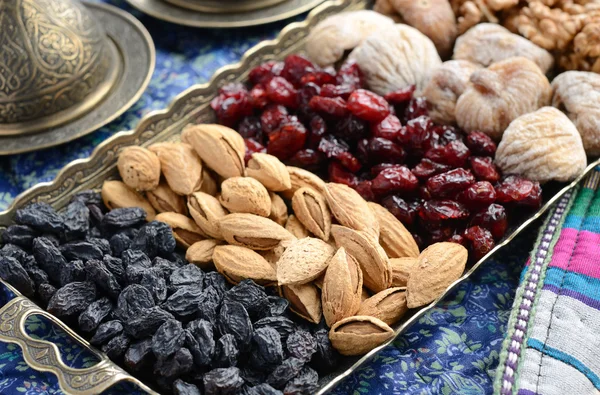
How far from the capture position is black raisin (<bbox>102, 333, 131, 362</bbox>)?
79cm

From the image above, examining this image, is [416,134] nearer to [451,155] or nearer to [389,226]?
[451,155]

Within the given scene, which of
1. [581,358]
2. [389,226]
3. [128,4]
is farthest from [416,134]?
[128,4]

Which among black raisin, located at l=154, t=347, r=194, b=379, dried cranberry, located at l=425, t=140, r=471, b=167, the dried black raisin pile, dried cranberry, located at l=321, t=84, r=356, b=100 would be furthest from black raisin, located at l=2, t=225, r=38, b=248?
dried cranberry, located at l=425, t=140, r=471, b=167

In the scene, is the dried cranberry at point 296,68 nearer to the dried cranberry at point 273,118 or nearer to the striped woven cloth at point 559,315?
the dried cranberry at point 273,118

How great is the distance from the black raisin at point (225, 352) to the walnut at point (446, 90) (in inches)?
22.4

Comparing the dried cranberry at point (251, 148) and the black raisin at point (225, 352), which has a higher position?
the dried cranberry at point (251, 148)

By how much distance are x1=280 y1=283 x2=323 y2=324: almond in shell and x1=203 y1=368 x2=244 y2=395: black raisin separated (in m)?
0.13

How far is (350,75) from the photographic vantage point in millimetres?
1159

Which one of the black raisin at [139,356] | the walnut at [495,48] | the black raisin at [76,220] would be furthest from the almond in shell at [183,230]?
the walnut at [495,48]

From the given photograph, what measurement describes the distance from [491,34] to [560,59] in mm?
141

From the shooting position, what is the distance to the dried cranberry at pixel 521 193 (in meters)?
0.95

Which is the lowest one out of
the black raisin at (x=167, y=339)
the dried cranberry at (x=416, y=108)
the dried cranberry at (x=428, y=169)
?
the black raisin at (x=167, y=339)

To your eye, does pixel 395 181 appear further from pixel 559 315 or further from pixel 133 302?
pixel 133 302

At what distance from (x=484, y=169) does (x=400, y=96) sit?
22 cm
